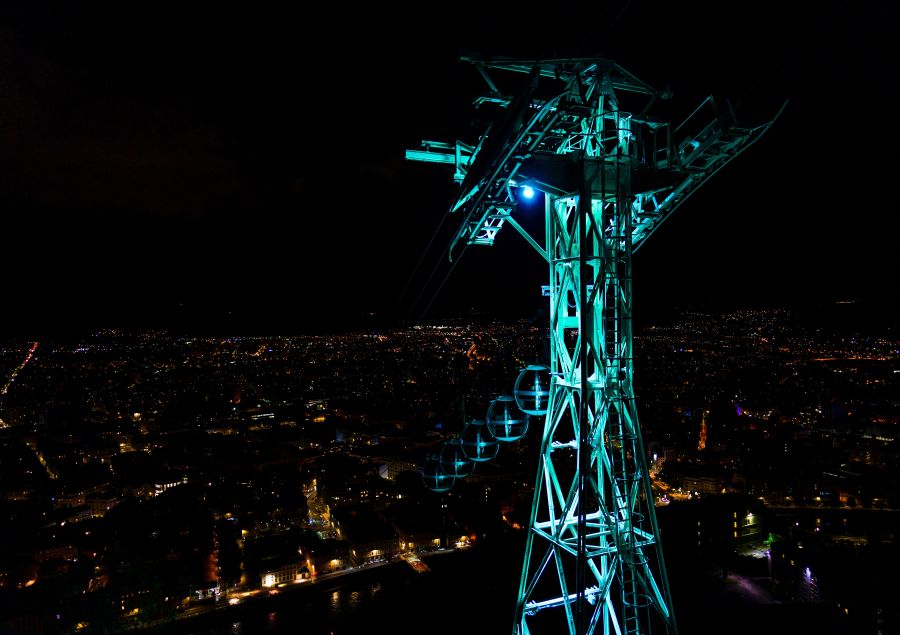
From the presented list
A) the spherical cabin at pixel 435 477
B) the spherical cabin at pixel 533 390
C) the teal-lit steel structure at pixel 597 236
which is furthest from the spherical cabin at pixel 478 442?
the teal-lit steel structure at pixel 597 236

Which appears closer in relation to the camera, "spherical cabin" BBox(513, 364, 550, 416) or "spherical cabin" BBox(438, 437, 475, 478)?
"spherical cabin" BBox(513, 364, 550, 416)

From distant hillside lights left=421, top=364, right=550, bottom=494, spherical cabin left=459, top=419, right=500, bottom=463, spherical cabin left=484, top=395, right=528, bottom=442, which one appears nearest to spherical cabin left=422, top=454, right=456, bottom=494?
distant hillside lights left=421, top=364, right=550, bottom=494

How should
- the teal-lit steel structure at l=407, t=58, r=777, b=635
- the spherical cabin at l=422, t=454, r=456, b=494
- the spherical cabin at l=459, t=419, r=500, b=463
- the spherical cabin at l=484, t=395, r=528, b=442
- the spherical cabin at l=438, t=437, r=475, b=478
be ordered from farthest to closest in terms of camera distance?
1. the spherical cabin at l=422, t=454, r=456, b=494
2. the spherical cabin at l=438, t=437, r=475, b=478
3. the spherical cabin at l=459, t=419, r=500, b=463
4. the spherical cabin at l=484, t=395, r=528, b=442
5. the teal-lit steel structure at l=407, t=58, r=777, b=635

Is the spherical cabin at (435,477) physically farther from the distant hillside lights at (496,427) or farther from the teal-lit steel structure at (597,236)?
the teal-lit steel structure at (597,236)

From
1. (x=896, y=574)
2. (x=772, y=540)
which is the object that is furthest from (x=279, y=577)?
(x=896, y=574)

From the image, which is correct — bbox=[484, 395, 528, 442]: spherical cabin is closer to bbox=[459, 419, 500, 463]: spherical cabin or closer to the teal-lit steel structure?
bbox=[459, 419, 500, 463]: spherical cabin

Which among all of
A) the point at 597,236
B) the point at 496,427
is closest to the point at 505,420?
the point at 496,427

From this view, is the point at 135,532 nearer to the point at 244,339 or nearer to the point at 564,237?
the point at 564,237
